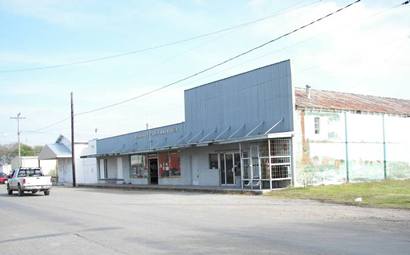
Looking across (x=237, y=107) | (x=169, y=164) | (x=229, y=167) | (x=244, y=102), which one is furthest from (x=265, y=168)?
(x=169, y=164)

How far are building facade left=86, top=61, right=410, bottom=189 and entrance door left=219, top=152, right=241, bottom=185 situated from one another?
62 millimetres

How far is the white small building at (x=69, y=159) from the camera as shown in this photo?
187ft

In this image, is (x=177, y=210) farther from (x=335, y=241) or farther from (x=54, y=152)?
(x=54, y=152)

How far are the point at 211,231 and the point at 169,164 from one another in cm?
2786

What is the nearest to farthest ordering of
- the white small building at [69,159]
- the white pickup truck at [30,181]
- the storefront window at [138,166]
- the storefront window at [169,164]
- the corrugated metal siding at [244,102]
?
1. the corrugated metal siding at [244,102]
2. the white pickup truck at [30,181]
3. the storefront window at [169,164]
4. the storefront window at [138,166]
5. the white small building at [69,159]

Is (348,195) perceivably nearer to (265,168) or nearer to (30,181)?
(265,168)

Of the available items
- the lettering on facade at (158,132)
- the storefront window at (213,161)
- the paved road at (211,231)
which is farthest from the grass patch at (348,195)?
the lettering on facade at (158,132)

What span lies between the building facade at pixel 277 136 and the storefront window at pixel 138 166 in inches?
170

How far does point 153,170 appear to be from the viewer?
43438 millimetres

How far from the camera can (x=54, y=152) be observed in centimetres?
6100

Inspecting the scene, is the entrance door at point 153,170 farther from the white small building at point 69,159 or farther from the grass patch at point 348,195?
the grass patch at point 348,195

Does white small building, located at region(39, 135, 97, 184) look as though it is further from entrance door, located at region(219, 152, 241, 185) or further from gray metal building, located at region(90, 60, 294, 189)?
entrance door, located at region(219, 152, 241, 185)

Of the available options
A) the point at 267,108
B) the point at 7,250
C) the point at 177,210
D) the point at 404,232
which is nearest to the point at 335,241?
the point at 404,232

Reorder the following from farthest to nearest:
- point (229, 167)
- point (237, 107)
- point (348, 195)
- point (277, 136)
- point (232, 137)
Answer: point (229, 167) → point (237, 107) → point (232, 137) → point (277, 136) → point (348, 195)
